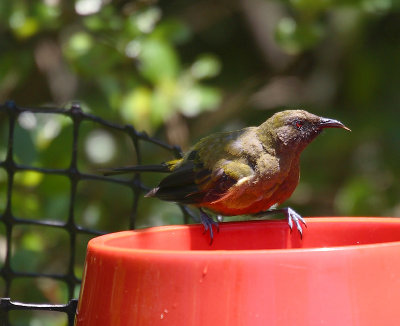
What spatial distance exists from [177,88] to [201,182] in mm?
1051

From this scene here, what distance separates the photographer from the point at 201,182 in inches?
79.3

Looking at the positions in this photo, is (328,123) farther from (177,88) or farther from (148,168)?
(177,88)

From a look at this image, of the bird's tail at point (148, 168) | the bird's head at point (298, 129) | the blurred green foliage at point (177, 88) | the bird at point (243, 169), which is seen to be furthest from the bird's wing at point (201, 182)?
the blurred green foliage at point (177, 88)

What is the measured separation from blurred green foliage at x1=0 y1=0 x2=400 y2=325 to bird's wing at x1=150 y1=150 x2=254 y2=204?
0.40 meters

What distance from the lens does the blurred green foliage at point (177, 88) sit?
2.68m

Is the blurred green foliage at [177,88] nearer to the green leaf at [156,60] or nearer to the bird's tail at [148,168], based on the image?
the green leaf at [156,60]

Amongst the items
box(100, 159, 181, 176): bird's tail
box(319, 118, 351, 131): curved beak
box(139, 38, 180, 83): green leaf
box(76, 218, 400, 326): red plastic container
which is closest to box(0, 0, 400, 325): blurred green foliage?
box(139, 38, 180, 83): green leaf

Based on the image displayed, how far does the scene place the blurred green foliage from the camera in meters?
2.68

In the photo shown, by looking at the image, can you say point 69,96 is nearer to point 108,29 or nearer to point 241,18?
point 108,29

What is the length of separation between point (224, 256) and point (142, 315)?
5.0 inches

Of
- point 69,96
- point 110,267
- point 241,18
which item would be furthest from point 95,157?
point 110,267

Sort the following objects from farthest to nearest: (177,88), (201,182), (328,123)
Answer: (177,88), (328,123), (201,182)

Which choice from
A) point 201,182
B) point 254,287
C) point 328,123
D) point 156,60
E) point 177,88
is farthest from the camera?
Result: point 177,88

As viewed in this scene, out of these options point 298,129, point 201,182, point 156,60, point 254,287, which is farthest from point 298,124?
point 254,287
